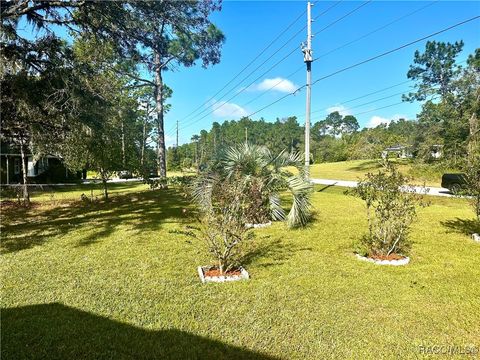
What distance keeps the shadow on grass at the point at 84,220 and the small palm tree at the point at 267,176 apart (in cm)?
162

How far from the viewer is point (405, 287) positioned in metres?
4.12

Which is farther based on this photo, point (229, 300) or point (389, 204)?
point (389, 204)

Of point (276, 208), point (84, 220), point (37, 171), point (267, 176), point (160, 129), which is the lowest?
point (84, 220)

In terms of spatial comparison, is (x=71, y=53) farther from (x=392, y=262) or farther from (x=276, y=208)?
(x=392, y=262)

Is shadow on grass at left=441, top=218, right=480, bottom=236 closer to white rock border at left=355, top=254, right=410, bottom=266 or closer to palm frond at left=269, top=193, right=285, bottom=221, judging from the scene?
white rock border at left=355, top=254, right=410, bottom=266

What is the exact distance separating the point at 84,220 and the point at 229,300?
593cm

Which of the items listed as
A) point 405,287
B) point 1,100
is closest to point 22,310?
point 405,287

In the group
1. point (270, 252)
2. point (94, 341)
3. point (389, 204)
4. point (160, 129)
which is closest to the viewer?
point (94, 341)

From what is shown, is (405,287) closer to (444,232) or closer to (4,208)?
(444,232)

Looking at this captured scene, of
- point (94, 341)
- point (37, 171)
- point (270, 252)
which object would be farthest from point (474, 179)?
point (37, 171)

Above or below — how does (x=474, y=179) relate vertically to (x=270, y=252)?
above

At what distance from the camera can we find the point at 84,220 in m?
8.28

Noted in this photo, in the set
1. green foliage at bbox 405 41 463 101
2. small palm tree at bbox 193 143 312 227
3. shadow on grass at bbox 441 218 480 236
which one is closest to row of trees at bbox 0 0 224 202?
small palm tree at bbox 193 143 312 227

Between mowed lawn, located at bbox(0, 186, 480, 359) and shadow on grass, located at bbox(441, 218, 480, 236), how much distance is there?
119cm
